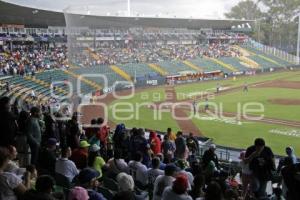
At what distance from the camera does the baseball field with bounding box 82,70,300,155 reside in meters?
22.1

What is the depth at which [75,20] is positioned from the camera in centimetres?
1762

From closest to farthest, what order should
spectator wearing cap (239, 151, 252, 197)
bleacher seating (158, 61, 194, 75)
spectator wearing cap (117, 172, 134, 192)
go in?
spectator wearing cap (117, 172, 134, 192) < spectator wearing cap (239, 151, 252, 197) < bleacher seating (158, 61, 194, 75)

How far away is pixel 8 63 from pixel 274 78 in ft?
108

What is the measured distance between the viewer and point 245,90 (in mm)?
39875

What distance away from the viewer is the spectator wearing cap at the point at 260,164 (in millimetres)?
7559

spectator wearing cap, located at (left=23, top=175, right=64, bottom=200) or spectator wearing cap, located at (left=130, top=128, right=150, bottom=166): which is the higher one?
spectator wearing cap, located at (left=23, top=175, right=64, bottom=200)

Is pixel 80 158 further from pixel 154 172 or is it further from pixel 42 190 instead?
pixel 42 190

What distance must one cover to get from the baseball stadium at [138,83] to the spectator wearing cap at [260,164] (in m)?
2.15

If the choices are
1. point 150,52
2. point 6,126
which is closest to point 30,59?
point 150,52

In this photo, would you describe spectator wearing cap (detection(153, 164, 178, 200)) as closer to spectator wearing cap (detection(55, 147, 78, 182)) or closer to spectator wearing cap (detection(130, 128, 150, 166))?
spectator wearing cap (detection(55, 147, 78, 182))

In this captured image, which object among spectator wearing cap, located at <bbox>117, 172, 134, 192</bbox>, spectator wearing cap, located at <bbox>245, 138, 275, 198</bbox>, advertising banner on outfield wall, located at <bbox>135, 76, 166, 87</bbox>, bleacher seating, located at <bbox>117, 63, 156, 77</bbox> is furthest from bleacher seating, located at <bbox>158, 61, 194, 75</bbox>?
spectator wearing cap, located at <bbox>117, 172, 134, 192</bbox>

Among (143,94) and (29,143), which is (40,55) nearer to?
(143,94)

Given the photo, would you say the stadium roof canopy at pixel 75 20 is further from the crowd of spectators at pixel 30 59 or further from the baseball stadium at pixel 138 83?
the crowd of spectators at pixel 30 59

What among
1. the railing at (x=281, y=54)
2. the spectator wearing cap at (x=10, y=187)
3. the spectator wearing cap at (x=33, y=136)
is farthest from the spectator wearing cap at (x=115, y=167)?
the railing at (x=281, y=54)
